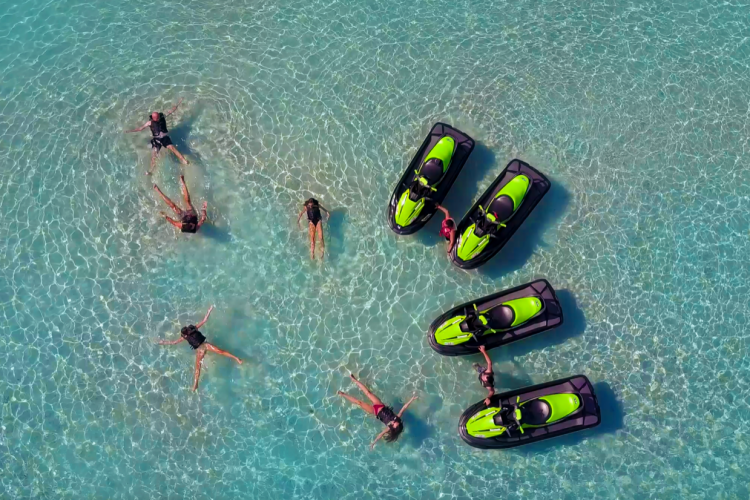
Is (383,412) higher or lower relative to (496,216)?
lower

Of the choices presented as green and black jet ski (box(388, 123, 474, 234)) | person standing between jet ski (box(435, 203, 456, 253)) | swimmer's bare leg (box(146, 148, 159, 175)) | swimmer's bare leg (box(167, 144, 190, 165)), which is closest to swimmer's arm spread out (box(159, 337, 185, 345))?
swimmer's bare leg (box(146, 148, 159, 175))

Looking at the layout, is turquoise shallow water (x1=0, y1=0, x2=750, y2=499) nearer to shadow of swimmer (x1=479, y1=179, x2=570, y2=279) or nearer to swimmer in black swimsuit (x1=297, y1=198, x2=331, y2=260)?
shadow of swimmer (x1=479, y1=179, x2=570, y2=279)

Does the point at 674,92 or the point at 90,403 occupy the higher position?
the point at 674,92

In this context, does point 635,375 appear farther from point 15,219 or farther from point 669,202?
point 15,219

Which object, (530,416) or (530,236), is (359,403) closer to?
(530,416)

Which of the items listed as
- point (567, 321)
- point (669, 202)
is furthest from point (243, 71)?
point (669, 202)

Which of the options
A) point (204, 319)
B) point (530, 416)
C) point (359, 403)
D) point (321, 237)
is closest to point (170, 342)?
point (204, 319)
